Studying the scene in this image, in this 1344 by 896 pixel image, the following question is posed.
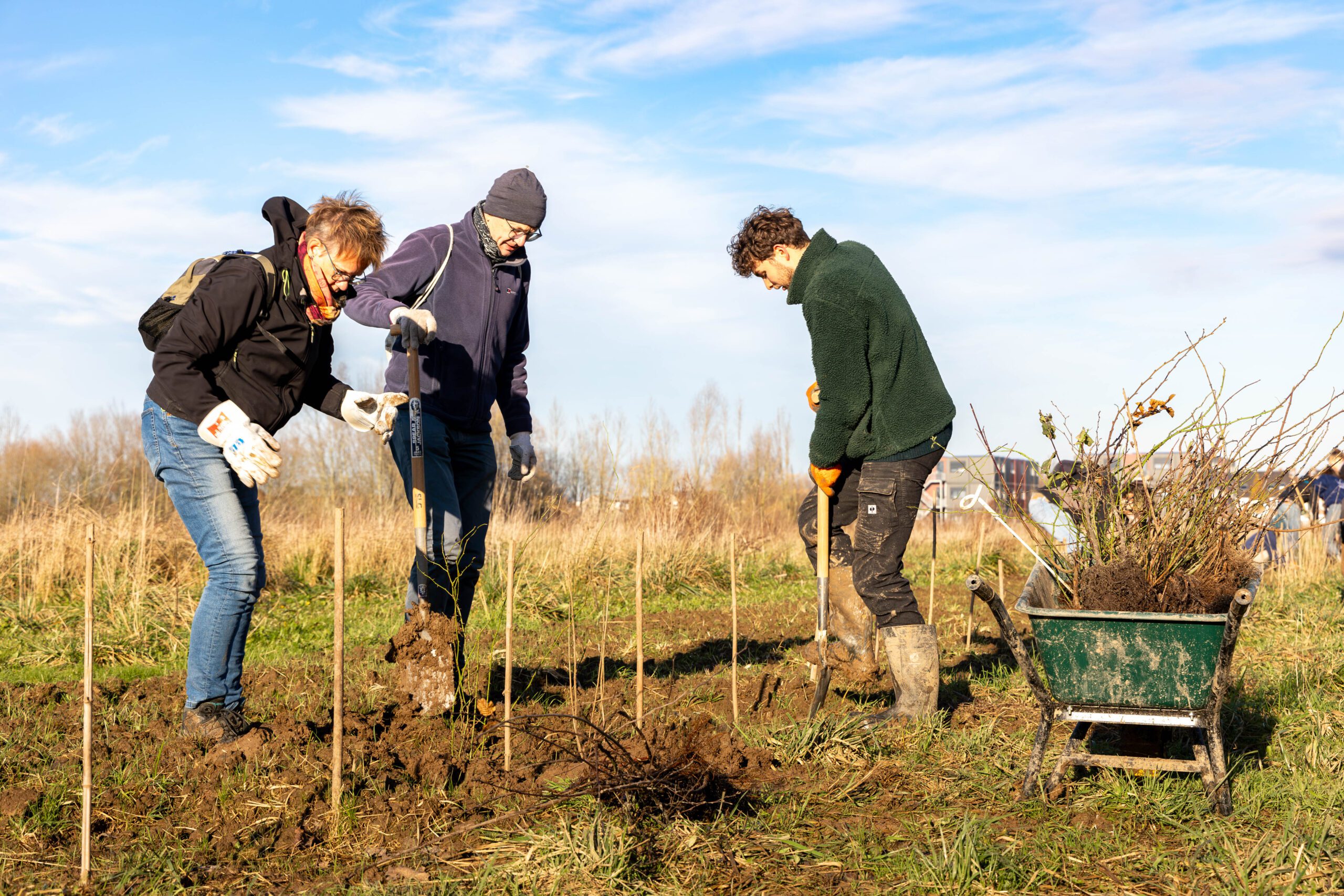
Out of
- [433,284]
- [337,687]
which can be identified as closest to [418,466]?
[433,284]

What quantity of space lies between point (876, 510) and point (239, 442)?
83.9 inches

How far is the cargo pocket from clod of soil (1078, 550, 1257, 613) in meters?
0.71

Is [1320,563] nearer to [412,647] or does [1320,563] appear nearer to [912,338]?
[912,338]

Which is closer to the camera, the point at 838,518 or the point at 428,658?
the point at 428,658

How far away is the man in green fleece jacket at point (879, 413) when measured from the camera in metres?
3.56

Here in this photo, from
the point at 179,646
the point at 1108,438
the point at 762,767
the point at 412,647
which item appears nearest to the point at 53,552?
the point at 179,646

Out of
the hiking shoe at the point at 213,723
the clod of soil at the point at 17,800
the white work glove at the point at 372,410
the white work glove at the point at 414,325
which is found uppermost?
the white work glove at the point at 414,325

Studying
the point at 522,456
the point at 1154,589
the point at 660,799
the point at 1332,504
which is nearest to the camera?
the point at 660,799

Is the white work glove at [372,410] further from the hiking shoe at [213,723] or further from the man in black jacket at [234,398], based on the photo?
the hiking shoe at [213,723]

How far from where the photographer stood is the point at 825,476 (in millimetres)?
3867

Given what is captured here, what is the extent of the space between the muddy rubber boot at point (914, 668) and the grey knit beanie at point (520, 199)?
6.60 ft

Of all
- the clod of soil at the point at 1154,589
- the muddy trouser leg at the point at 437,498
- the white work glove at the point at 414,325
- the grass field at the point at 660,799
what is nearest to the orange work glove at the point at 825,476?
the grass field at the point at 660,799

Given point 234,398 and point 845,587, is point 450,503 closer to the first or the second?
point 234,398

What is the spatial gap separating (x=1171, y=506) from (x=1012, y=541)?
8.38 m
